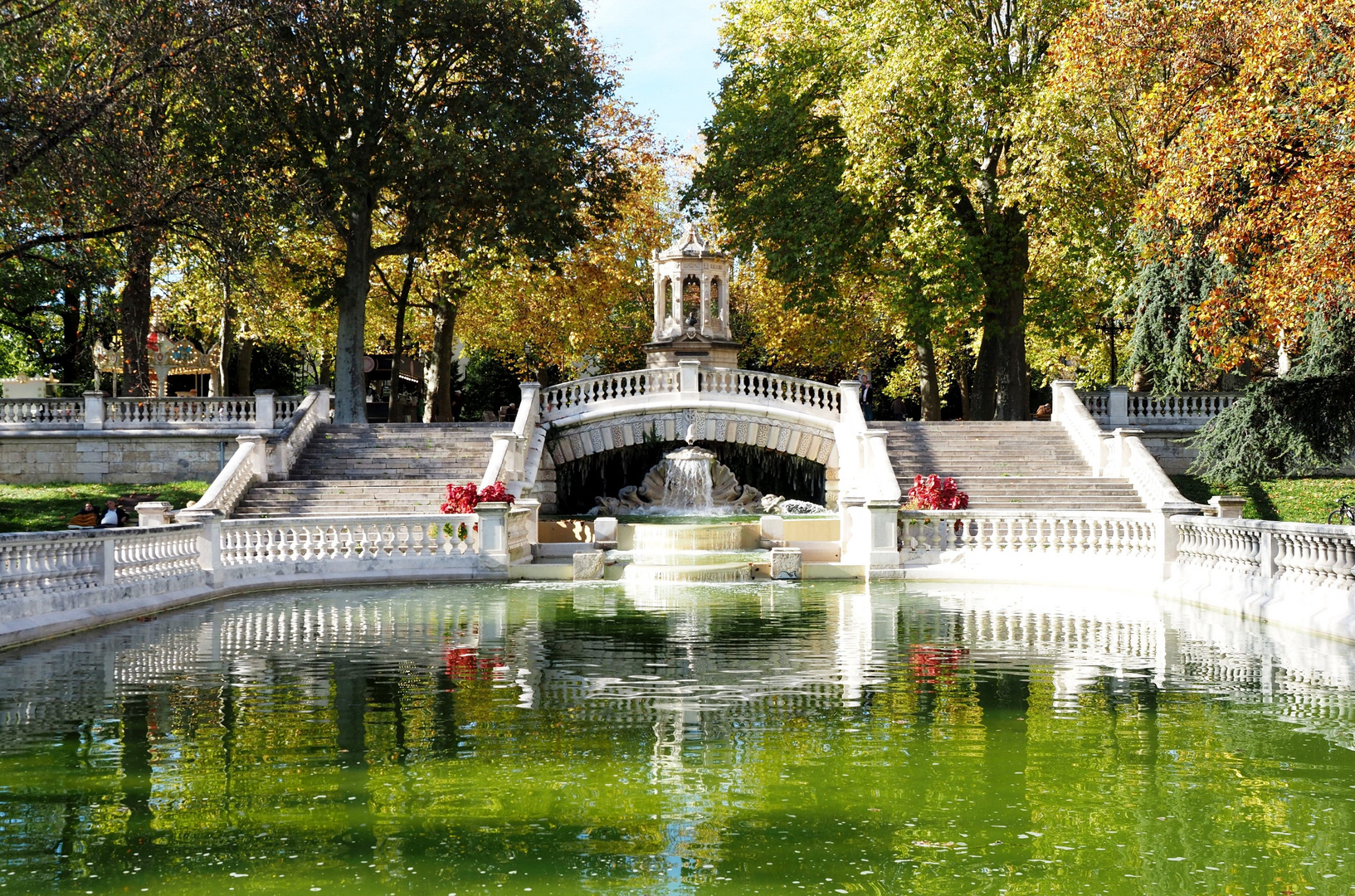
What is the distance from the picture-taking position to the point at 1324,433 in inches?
875

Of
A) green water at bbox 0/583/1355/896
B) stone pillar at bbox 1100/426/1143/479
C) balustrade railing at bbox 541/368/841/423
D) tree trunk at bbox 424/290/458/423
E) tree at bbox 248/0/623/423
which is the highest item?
tree at bbox 248/0/623/423

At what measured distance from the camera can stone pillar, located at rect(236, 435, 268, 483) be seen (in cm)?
2564

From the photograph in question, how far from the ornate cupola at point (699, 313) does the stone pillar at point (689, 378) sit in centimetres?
219

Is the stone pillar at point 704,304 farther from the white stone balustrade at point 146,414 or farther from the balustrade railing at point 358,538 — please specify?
the balustrade railing at point 358,538

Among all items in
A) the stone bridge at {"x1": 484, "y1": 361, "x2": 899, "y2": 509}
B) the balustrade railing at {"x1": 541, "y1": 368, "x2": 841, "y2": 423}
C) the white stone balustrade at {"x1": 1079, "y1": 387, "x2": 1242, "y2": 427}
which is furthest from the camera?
the white stone balustrade at {"x1": 1079, "y1": 387, "x2": 1242, "y2": 427}

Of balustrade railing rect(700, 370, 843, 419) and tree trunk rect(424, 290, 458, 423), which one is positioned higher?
tree trunk rect(424, 290, 458, 423)

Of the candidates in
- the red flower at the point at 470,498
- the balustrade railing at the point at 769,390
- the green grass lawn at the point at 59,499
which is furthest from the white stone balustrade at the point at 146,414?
the red flower at the point at 470,498

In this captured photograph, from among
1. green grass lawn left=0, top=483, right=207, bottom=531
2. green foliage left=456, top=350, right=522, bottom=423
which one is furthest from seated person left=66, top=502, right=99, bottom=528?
green foliage left=456, top=350, right=522, bottom=423

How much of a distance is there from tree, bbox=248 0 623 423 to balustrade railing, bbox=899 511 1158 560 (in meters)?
→ 14.2

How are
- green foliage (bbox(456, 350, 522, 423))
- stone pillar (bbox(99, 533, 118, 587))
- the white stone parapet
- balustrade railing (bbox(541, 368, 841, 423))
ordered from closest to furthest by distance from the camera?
the white stone parapet
stone pillar (bbox(99, 533, 118, 587))
balustrade railing (bbox(541, 368, 841, 423))
green foliage (bbox(456, 350, 522, 423))

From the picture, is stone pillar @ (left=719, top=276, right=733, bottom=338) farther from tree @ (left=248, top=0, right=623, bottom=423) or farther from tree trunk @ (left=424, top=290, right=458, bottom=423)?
tree trunk @ (left=424, top=290, right=458, bottom=423)

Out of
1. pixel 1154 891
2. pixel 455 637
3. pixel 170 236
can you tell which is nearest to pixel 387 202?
pixel 170 236

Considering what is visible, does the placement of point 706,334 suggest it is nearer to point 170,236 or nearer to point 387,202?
point 387,202

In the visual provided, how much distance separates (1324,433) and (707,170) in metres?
18.3
